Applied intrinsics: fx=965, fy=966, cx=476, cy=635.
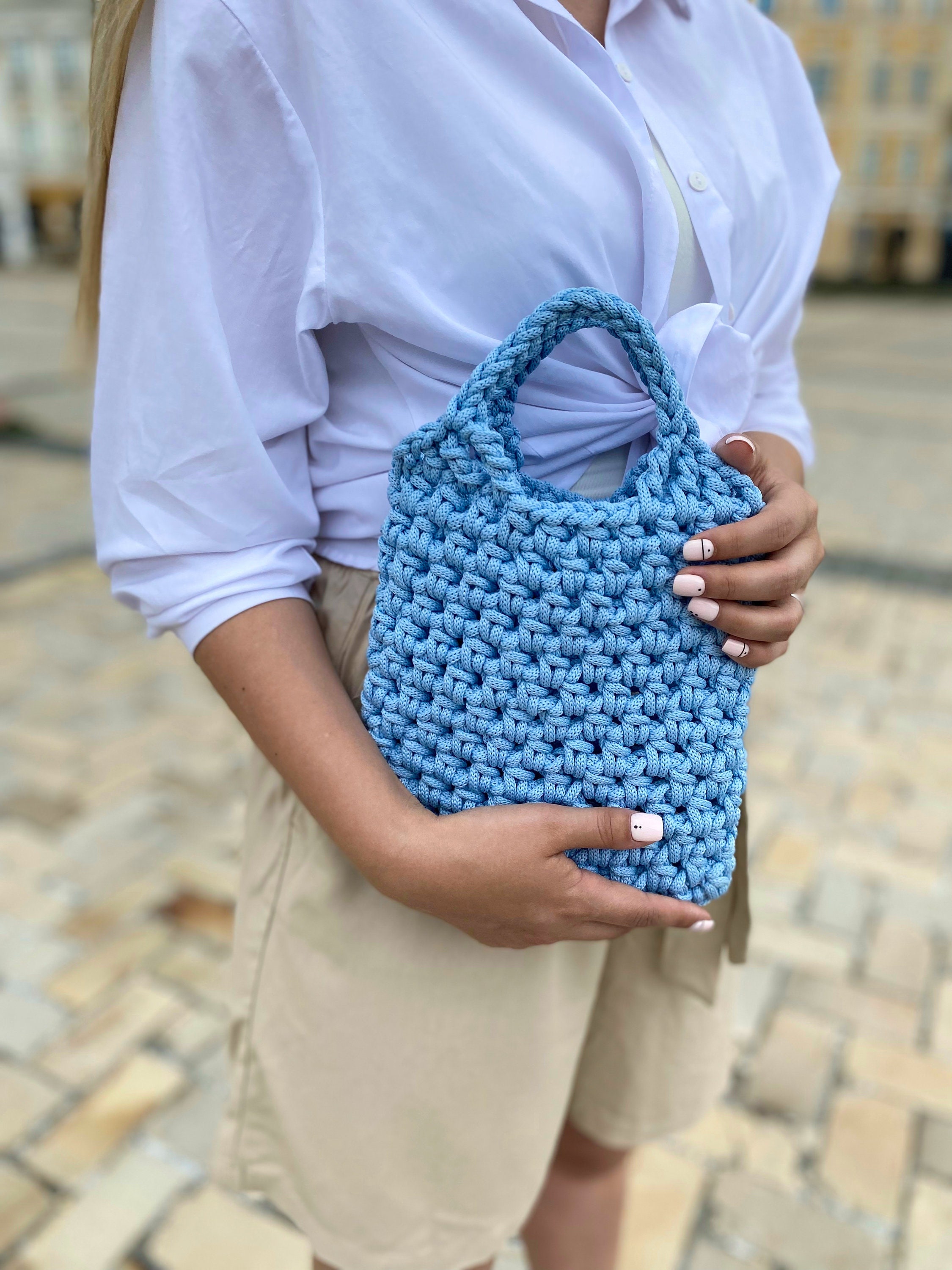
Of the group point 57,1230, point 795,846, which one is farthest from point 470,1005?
point 795,846

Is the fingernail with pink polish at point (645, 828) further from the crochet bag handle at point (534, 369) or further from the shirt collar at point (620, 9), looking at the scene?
the shirt collar at point (620, 9)

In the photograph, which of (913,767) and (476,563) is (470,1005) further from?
(913,767)

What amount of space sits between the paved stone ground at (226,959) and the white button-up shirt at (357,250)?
1238 millimetres

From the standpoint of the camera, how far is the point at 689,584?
0.69 m

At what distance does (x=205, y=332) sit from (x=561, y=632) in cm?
34

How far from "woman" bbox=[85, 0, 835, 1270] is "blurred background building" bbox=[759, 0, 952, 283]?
2802 centimetres

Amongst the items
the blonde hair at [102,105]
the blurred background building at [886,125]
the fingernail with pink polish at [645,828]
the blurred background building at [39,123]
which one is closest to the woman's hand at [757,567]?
the fingernail with pink polish at [645,828]

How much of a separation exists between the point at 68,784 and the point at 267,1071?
6.44 feet

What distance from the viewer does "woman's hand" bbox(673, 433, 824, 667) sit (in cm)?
69

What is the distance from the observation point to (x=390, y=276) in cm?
70

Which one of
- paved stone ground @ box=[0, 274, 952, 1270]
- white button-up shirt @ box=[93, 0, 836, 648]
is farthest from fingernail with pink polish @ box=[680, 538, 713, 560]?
paved stone ground @ box=[0, 274, 952, 1270]

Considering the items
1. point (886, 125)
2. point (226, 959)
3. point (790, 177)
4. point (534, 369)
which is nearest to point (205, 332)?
point (534, 369)

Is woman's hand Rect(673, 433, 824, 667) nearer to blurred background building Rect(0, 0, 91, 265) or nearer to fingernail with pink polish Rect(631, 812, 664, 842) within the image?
fingernail with pink polish Rect(631, 812, 664, 842)

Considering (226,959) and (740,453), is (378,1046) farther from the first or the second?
(226,959)
